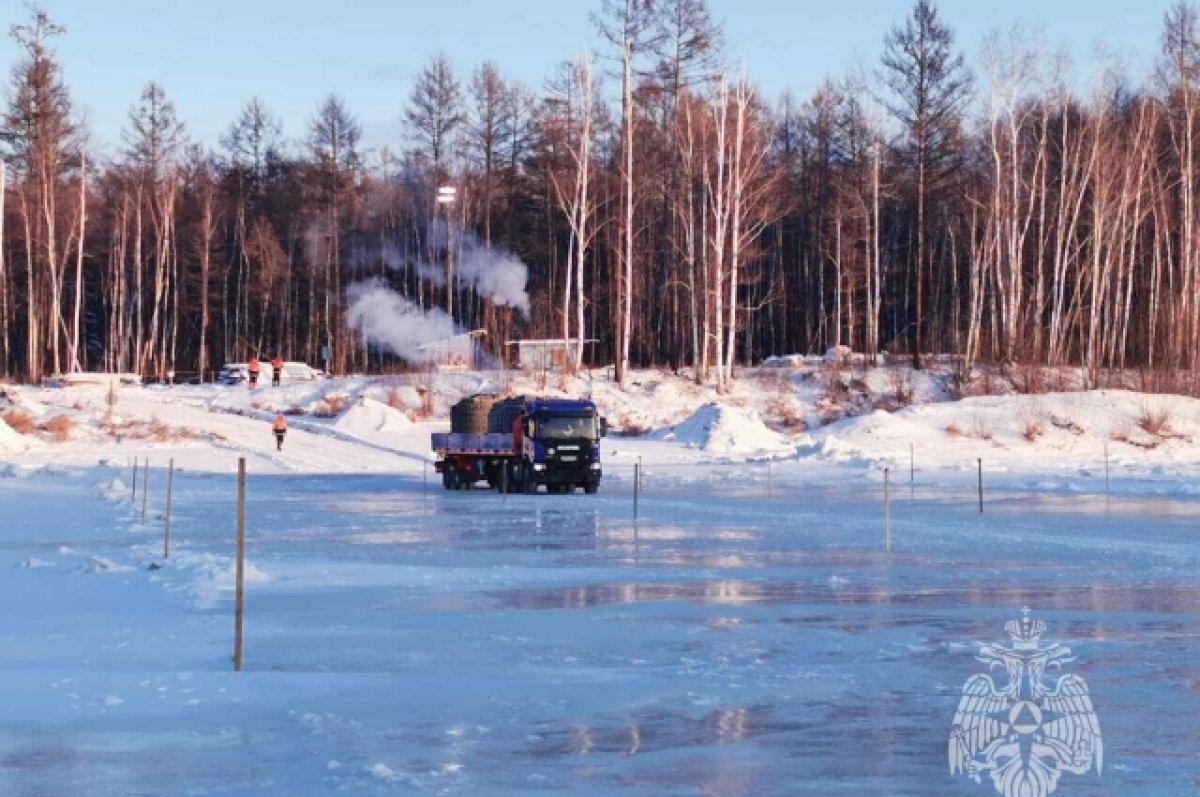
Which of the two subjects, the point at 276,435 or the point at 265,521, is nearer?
the point at 265,521

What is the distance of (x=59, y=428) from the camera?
199ft

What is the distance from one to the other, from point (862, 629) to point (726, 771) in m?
6.80

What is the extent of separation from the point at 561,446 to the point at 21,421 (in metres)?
25.7

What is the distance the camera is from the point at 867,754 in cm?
1093

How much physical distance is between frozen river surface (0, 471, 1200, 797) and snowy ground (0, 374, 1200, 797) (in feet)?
0.16

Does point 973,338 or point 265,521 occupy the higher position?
point 973,338

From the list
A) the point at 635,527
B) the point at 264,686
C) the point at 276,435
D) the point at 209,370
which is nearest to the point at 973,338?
the point at 276,435

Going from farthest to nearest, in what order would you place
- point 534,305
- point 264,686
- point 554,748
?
point 534,305
point 264,686
point 554,748

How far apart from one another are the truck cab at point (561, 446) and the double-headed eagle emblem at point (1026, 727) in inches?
1143

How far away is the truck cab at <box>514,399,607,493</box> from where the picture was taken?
144 ft

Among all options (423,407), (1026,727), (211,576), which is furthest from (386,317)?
(1026,727)

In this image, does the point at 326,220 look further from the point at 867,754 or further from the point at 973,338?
the point at 867,754

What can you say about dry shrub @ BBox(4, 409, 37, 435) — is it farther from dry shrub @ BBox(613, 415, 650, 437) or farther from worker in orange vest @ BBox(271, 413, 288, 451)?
dry shrub @ BBox(613, 415, 650, 437)

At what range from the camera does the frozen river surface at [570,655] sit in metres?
10.5
